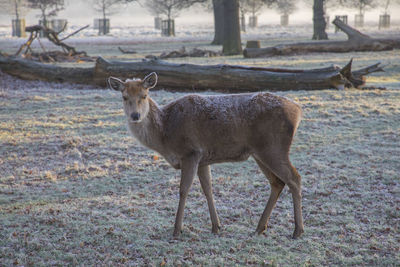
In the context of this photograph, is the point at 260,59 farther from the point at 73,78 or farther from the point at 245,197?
the point at 245,197

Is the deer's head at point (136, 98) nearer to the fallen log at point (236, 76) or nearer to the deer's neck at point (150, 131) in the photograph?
the deer's neck at point (150, 131)

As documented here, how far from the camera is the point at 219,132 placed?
5.34 m

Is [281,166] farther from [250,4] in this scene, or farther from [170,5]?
[250,4]

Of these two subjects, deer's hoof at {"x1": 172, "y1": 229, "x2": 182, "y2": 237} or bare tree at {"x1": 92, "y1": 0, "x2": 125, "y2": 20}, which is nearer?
deer's hoof at {"x1": 172, "y1": 229, "x2": 182, "y2": 237}

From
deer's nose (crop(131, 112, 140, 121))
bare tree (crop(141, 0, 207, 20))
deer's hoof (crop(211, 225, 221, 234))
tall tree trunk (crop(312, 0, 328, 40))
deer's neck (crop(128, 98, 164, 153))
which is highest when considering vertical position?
bare tree (crop(141, 0, 207, 20))

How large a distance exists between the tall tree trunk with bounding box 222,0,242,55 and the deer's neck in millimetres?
21097

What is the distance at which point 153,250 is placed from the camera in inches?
199

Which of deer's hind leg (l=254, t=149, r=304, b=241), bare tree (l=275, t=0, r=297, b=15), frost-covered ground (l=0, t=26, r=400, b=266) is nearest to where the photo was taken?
frost-covered ground (l=0, t=26, r=400, b=266)

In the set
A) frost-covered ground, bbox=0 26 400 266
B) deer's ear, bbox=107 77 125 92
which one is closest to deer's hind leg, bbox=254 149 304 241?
frost-covered ground, bbox=0 26 400 266

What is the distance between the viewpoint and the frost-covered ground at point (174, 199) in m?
5.00

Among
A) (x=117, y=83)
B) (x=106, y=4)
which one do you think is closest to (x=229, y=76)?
(x=117, y=83)

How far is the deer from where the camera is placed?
519cm

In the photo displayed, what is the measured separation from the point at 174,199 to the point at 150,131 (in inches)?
60.5

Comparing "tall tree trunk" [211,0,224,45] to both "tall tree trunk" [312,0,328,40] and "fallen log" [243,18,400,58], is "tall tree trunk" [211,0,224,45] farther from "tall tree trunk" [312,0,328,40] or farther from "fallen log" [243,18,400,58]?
"fallen log" [243,18,400,58]
